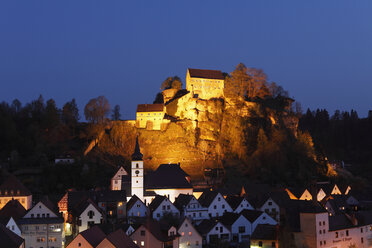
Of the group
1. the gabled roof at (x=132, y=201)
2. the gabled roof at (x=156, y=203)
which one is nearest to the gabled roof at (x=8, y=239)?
the gabled roof at (x=132, y=201)

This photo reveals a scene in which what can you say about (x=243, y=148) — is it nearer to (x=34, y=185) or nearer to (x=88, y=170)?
(x=88, y=170)

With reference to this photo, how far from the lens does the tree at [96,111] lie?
85.4 m

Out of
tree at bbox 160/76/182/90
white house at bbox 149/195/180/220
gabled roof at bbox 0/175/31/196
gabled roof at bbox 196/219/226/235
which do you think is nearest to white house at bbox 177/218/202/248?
gabled roof at bbox 196/219/226/235

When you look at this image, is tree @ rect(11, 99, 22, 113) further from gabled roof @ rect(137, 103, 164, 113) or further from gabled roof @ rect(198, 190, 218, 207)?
gabled roof @ rect(198, 190, 218, 207)

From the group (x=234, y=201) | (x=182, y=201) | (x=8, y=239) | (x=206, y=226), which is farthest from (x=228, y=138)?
(x=8, y=239)

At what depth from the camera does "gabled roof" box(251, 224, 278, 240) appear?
4288 centimetres

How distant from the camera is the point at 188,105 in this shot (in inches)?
3406

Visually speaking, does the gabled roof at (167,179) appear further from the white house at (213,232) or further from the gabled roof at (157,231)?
the gabled roof at (157,231)

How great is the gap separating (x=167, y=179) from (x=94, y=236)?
23522 millimetres

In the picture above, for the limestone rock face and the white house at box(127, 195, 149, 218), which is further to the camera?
the limestone rock face

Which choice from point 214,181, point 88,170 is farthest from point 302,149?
point 88,170

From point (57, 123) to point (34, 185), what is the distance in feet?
71.3

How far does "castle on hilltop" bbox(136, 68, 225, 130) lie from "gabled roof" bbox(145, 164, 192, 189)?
20202mm

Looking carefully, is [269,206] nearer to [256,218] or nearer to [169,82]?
[256,218]
